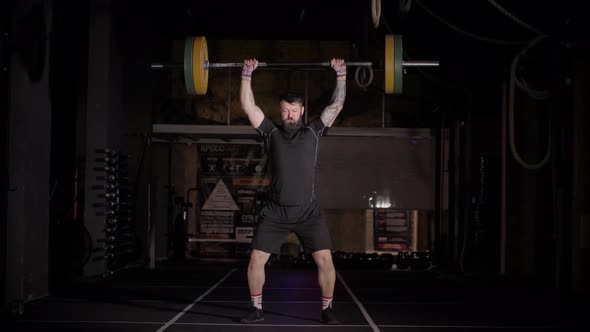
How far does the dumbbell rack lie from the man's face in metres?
2.74

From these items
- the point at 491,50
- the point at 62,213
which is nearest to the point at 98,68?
the point at 62,213

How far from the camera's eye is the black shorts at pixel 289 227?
11.7ft

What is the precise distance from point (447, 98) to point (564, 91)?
2079mm

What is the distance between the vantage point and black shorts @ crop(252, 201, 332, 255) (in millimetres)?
3561

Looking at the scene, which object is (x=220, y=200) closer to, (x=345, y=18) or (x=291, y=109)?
(x=345, y=18)

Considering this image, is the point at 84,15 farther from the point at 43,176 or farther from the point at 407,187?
the point at 407,187

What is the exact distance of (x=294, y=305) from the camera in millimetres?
4266

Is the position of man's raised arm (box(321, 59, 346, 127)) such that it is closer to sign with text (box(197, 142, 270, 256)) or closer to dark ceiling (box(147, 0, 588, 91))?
dark ceiling (box(147, 0, 588, 91))

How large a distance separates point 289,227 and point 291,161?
344 millimetres

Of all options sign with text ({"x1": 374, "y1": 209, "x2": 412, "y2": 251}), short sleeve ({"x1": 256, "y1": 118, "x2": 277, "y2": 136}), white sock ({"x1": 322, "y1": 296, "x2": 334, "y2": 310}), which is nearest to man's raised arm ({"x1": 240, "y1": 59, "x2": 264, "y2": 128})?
short sleeve ({"x1": 256, "y1": 118, "x2": 277, "y2": 136})

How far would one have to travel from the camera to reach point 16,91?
4.07 metres

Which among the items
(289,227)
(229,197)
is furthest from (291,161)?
(229,197)

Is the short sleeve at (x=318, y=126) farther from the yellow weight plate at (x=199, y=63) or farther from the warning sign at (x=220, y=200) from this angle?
the warning sign at (x=220, y=200)

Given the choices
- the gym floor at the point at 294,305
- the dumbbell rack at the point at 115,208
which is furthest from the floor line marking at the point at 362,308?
the dumbbell rack at the point at 115,208
